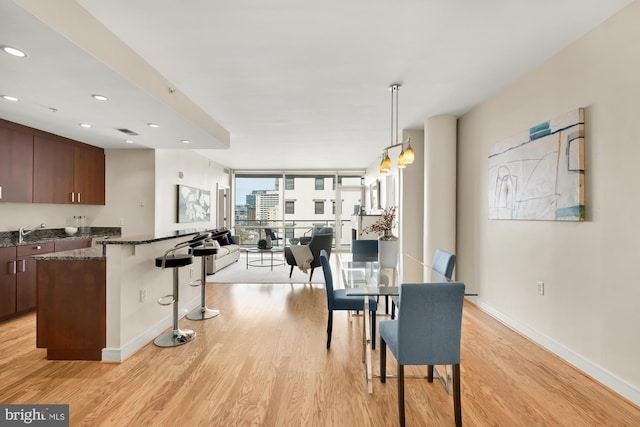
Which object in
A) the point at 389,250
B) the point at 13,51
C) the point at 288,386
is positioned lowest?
the point at 288,386

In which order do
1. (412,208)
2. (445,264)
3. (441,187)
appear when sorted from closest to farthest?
(445,264) < (441,187) < (412,208)

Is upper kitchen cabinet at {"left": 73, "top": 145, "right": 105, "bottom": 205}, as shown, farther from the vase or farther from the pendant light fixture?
the vase

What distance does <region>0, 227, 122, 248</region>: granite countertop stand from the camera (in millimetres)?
3843

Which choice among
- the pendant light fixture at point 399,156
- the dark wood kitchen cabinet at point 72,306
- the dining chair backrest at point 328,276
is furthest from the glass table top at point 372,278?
the dark wood kitchen cabinet at point 72,306

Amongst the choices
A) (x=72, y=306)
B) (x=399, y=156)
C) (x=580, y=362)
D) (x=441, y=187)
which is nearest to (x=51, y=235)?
(x=72, y=306)

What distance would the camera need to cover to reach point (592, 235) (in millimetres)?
2410

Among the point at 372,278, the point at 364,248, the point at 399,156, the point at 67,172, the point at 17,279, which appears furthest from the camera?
the point at 67,172

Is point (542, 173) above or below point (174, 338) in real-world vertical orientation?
above

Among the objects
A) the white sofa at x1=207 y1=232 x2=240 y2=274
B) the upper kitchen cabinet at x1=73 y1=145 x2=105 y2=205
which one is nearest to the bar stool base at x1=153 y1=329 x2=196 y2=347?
the white sofa at x1=207 y1=232 x2=240 y2=274

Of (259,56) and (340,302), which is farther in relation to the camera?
(340,302)

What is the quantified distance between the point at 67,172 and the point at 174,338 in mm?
→ 3301

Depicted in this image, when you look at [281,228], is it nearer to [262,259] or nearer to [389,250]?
[262,259]

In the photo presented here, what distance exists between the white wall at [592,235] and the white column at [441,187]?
91 cm

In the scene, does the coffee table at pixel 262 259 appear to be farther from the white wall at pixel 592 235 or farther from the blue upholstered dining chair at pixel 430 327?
the blue upholstered dining chair at pixel 430 327
